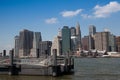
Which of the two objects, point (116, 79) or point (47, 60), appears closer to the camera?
point (116, 79)

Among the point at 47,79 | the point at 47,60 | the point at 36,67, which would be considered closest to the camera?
the point at 47,79

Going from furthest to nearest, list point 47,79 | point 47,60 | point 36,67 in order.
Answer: point 47,60 < point 36,67 < point 47,79

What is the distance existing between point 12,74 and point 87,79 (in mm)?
12506

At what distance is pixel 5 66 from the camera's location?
43.2 metres

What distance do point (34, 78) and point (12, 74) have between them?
5111 millimetres

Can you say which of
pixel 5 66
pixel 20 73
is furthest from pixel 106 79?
pixel 5 66

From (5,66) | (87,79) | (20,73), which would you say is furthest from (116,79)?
(5,66)

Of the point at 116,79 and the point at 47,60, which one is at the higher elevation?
the point at 47,60

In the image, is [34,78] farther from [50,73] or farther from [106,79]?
[106,79]

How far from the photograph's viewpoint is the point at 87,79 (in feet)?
128

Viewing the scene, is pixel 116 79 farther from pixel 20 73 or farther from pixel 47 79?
pixel 20 73

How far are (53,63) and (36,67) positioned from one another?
307cm

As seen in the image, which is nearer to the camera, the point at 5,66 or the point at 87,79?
the point at 87,79

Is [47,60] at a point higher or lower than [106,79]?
higher
